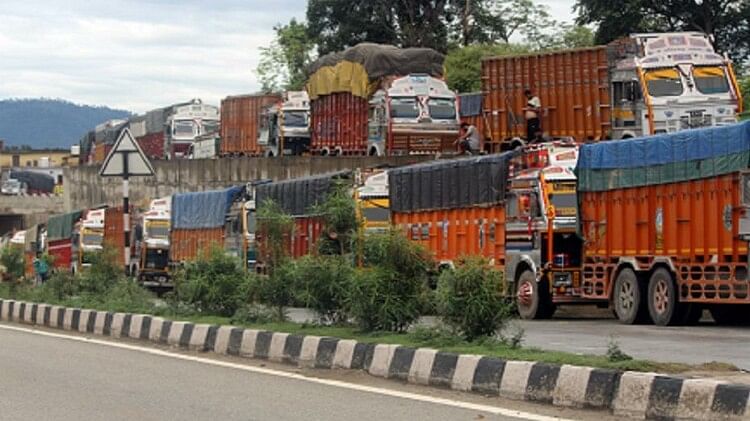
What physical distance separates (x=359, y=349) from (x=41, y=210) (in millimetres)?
86189

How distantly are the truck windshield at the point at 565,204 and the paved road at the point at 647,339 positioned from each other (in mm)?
1662

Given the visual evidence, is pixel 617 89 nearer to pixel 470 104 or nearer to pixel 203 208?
pixel 203 208

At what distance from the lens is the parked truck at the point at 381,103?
142 feet

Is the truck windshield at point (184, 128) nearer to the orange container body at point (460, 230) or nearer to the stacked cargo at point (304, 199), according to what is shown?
the stacked cargo at point (304, 199)

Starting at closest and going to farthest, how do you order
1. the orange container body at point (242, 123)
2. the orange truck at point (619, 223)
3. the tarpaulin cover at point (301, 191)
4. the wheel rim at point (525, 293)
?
the orange truck at point (619, 223) → the wheel rim at point (525, 293) → the tarpaulin cover at point (301, 191) → the orange container body at point (242, 123)

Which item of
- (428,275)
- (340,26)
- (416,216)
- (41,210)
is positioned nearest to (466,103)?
(416,216)

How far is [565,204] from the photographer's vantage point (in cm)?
2209

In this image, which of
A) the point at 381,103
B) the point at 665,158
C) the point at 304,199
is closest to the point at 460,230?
the point at 665,158

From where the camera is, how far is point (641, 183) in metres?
20.3

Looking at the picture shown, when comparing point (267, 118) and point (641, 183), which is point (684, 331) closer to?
point (641, 183)

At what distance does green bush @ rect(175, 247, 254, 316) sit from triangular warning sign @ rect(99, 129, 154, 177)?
6.08 meters

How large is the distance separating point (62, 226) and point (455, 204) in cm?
3321

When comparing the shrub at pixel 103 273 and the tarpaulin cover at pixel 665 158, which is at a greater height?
the tarpaulin cover at pixel 665 158

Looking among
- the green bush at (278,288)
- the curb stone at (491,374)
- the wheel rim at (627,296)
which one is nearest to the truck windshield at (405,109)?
the wheel rim at (627,296)
